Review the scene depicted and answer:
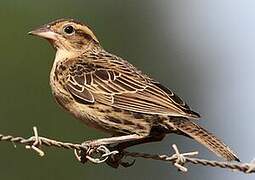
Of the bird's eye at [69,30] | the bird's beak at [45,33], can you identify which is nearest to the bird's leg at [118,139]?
the bird's beak at [45,33]

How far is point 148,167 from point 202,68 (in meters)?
10.6

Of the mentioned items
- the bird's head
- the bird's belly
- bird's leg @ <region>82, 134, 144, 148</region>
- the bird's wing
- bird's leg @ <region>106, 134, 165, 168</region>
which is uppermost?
the bird's head

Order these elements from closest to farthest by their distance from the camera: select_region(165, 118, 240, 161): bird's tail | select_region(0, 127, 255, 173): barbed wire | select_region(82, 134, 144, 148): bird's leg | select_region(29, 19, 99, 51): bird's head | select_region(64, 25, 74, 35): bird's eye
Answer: select_region(0, 127, 255, 173): barbed wire, select_region(165, 118, 240, 161): bird's tail, select_region(82, 134, 144, 148): bird's leg, select_region(29, 19, 99, 51): bird's head, select_region(64, 25, 74, 35): bird's eye

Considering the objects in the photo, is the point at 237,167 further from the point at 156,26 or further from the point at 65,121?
the point at 156,26

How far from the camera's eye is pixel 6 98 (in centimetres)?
Answer: 2181

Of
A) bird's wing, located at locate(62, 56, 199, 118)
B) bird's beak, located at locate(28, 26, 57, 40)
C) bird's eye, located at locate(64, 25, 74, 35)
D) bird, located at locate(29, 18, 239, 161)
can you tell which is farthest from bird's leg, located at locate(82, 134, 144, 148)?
bird's eye, located at locate(64, 25, 74, 35)

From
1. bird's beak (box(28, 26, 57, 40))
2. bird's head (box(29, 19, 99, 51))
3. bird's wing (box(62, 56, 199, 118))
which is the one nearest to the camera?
bird's wing (box(62, 56, 199, 118))

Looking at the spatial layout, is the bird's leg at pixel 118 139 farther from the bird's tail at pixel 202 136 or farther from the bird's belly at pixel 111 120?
the bird's tail at pixel 202 136

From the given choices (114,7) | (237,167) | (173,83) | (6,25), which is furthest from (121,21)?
(237,167)

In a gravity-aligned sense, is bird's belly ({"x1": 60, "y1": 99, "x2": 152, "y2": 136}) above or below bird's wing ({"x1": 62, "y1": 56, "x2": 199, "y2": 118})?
below

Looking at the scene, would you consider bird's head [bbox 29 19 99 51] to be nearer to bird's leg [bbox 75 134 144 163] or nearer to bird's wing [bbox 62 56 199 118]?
bird's wing [bbox 62 56 199 118]

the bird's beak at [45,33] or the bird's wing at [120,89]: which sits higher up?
the bird's beak at [45,33]

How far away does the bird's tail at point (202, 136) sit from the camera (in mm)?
9125

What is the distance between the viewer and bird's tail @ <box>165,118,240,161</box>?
9125mm
